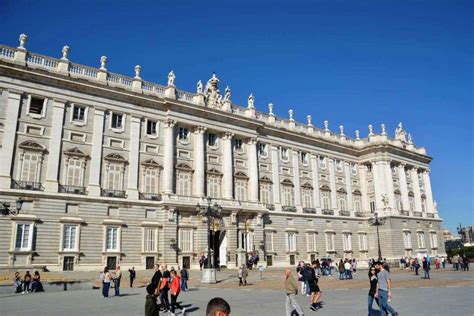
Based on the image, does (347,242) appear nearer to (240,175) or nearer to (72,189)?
(240,175)

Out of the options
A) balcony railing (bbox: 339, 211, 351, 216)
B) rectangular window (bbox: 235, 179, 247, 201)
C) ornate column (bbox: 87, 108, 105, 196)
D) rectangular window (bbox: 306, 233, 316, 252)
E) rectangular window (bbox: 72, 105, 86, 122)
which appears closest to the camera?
ornate column (bbox: 87, 108, 105, 196)

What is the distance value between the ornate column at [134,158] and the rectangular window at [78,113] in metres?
4.18

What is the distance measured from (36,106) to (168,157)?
11674mm

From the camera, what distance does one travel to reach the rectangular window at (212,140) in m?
Result: 41.5

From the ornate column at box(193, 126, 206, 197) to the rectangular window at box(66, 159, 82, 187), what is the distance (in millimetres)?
10680

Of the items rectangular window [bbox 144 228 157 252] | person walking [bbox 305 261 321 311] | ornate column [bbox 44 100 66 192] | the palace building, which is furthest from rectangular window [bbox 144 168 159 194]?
person walking [bbox 305 261 321 311]

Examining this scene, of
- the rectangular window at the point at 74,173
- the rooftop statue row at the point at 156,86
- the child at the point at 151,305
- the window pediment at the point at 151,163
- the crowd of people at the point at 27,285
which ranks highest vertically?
the rooftop statue row at the point at 156,86

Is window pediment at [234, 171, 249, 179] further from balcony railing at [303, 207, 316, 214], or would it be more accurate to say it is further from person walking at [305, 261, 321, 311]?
person walking at [305, 261, 321, 311]

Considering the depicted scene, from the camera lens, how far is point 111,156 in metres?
34.2

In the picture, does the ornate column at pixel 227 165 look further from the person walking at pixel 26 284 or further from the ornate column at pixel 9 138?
the person walking at pixel 26 284

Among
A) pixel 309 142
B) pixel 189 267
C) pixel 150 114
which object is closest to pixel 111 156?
pixel 150 114

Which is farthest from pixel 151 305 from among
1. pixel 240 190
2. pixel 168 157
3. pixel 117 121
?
pixel 240 190

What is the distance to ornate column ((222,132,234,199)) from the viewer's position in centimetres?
4066

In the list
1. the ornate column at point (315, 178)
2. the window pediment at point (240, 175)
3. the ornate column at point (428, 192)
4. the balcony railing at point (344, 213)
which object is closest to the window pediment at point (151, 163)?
the window pediment at point (240, 175)
